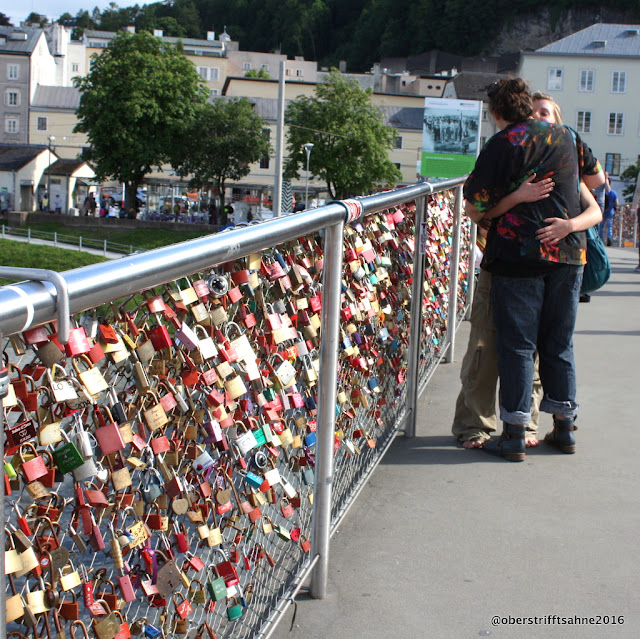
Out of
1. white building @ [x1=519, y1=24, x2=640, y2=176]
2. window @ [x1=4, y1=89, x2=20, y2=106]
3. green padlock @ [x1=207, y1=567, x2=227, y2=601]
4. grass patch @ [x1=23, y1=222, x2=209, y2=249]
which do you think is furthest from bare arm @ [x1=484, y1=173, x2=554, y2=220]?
window @ [x1=4, y1=89, x2=20, y2=106]

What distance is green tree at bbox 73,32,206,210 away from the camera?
67312 millimetres

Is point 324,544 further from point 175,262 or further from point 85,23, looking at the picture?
point 85,23

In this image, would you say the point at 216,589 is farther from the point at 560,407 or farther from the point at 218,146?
the point at 218,146

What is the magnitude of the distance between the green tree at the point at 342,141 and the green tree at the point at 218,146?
5520mm

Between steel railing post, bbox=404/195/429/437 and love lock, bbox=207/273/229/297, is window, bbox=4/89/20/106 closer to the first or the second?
steel railing post, bbox=404/195/429/437

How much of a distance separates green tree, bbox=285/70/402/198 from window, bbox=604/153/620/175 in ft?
61.8

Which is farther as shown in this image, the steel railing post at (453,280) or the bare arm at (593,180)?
the steel railing post at (453,280)

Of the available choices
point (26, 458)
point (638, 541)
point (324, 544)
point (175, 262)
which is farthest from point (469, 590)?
point (26, 458)

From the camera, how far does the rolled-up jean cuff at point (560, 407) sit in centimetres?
457

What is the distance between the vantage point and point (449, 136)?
25672 millimetres

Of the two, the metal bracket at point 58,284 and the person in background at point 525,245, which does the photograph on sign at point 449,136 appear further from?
the metal bracket at point 58,284

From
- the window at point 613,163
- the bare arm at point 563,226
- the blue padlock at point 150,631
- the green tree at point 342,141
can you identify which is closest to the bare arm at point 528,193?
the bare arm at point 563,226

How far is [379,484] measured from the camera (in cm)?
420

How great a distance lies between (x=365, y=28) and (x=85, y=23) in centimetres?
6467
